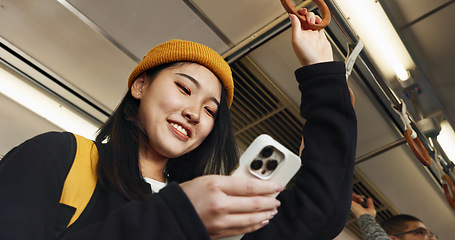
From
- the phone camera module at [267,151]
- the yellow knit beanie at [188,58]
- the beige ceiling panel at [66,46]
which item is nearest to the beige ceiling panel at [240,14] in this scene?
the beige ceiling panel at [66,46]

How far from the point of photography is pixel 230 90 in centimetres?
117

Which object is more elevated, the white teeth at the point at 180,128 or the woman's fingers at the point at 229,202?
the white teeth at the point at 180,128

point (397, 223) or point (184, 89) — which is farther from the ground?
point (397, 223)

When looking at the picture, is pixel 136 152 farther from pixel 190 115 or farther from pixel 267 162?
pixel 267 162

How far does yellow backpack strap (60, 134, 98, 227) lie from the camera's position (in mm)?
729

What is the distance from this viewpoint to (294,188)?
754 millimetres

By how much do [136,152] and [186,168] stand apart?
0.19 meters

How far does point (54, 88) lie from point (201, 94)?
1.97 metres

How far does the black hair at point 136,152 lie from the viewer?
823 millimetres

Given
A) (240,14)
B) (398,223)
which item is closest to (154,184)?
(240,14)

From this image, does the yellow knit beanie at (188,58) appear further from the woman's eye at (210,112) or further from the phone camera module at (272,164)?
the phone camera module at (272,164)

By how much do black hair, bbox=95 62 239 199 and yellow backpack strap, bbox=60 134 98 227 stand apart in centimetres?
2

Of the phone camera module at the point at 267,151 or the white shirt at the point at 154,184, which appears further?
the white shirt at the point at 154,184

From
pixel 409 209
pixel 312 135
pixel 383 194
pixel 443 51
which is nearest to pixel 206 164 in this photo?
pixel 312 135
